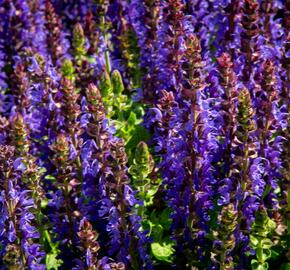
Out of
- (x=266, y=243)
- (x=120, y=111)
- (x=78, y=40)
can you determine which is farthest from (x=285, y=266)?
(x=78, y=40)

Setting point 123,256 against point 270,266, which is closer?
point 123,256

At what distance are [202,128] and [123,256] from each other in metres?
1.29

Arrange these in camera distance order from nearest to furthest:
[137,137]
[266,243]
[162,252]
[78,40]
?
[266,243] → [162,252] → [137,137] → [78,40]

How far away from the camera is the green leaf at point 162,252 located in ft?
21.3

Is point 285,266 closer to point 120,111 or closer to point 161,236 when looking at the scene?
point 161,236

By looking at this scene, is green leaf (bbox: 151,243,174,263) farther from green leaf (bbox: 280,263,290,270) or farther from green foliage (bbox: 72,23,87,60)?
green foliage (bbox: 72,23,87,60)

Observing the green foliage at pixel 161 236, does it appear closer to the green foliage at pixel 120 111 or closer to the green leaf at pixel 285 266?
the green foliage at pixel 120 111

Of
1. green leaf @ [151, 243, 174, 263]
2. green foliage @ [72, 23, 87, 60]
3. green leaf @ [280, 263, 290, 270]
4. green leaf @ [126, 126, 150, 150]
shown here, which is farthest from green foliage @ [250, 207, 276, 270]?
green foliage @ [72, 23, 87, 60]

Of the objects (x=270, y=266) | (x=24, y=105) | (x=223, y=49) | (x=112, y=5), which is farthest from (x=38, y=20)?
(x=270, y=266)

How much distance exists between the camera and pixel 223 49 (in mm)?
7363

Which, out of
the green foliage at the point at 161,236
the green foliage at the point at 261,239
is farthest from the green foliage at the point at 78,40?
the green foliage at the point at 261,239

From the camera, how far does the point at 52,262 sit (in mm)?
6625

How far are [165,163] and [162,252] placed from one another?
943mm

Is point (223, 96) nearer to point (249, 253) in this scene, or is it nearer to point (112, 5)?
point (249, 253)
